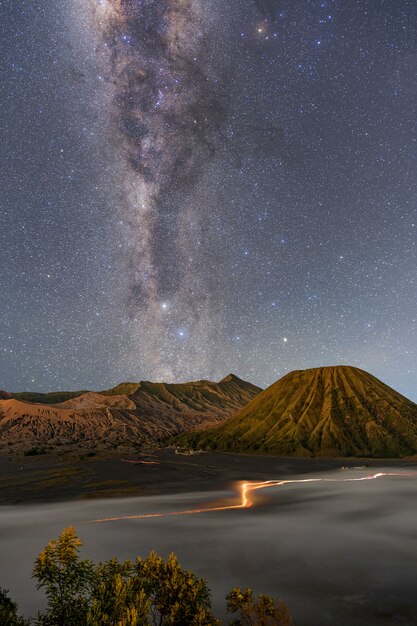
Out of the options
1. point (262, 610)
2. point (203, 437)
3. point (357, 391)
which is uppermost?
point (357, 391)

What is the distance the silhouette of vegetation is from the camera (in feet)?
37.3

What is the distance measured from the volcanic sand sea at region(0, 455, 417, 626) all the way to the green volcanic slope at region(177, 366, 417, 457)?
96.7m

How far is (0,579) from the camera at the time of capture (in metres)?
25.3

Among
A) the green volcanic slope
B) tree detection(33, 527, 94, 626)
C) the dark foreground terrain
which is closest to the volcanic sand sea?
the dark foreground terrain

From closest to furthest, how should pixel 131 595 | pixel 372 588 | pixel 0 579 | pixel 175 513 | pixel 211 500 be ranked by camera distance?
1. pixel 131 595
2. pixel 372 588
3. pixel 0 579
4. pixel 175 513
5. pixel 211 500

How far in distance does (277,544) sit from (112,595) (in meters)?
24.7

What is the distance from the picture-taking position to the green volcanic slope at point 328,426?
15100 centimetres

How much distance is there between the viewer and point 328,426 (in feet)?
533

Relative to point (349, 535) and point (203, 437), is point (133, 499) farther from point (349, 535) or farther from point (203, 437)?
point (203, 437)

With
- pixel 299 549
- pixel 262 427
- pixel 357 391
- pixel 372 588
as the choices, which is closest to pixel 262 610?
pixel 372 588

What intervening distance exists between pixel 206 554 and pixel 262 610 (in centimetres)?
1956

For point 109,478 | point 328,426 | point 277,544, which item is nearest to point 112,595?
point 277,544

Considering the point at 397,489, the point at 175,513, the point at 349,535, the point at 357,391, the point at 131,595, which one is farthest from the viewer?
the point at 357,391

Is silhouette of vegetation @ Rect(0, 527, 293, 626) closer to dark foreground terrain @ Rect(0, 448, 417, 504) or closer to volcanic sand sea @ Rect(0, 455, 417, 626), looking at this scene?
volcanic sand sea @ Rect(0, 455, 417, 626)
